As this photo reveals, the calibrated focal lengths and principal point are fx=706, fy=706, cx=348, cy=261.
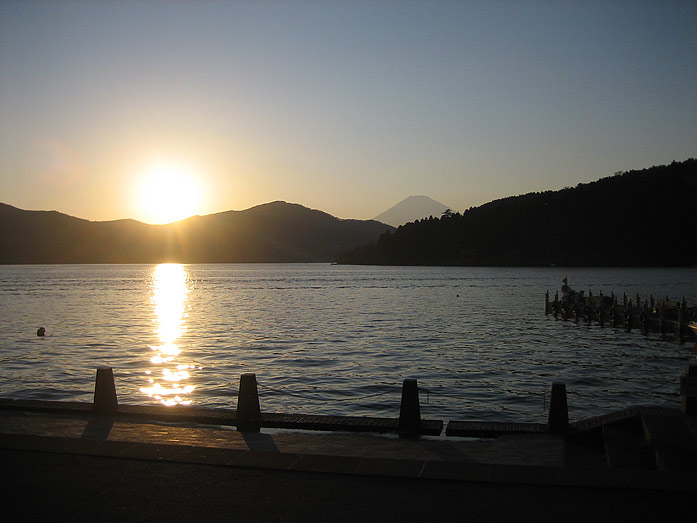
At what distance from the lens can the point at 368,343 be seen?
38500 millimetres

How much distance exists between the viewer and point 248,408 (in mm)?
12484

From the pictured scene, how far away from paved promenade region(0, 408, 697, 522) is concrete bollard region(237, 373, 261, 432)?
1715 mm

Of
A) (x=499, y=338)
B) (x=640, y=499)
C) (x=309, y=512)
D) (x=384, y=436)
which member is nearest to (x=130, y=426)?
(x=384, y=436)

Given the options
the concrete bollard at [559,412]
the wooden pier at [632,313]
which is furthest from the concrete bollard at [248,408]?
the wooden pier at [632,313]

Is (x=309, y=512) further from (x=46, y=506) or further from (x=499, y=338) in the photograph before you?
(x=499, y=338)

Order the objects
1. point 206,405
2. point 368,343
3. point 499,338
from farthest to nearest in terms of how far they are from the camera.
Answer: point 499,338, point 368,343, point 206,405

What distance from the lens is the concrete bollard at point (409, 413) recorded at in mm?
12039

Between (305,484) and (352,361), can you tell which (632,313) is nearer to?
(352,361)

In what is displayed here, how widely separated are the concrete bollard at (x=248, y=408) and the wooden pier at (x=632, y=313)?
35.6 meters

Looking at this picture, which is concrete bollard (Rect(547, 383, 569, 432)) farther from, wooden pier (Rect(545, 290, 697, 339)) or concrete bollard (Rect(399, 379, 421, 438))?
wooden pier (Rect(545, 290, 697, 339))

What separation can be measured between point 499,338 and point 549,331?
8.18 meters

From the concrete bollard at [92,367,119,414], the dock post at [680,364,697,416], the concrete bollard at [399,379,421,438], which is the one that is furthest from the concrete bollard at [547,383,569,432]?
the concrete bollard at [92,367,119,414]

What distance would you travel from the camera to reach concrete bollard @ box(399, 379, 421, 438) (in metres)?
12.0

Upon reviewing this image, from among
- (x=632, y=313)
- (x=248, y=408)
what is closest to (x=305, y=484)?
(x=248, y=408)
